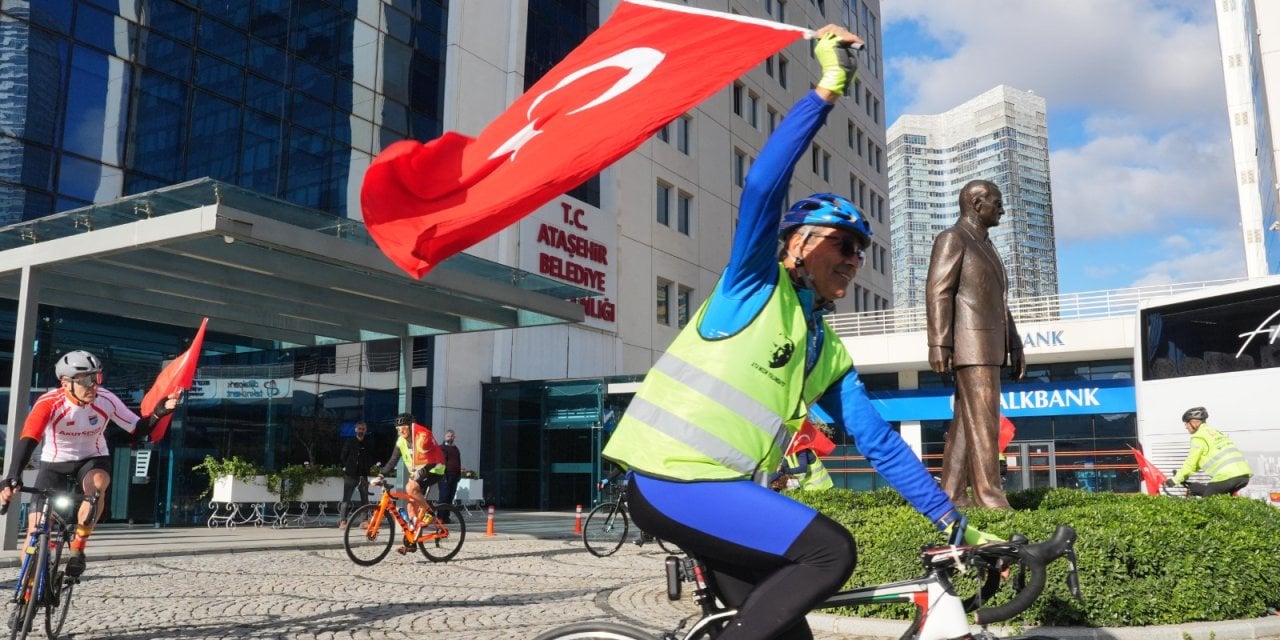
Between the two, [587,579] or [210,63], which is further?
[210,63]

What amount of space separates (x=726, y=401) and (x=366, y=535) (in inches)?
399

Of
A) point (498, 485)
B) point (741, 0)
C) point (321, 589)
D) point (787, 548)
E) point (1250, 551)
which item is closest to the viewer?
point (787, 548)

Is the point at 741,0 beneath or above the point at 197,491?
above

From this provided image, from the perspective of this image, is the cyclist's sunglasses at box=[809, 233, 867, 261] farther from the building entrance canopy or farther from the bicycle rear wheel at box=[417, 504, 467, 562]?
the building entrance canopy

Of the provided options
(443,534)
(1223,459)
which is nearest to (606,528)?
(443,534)

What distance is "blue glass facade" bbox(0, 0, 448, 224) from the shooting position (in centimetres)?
1900

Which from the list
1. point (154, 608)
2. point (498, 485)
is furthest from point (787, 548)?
point (498, 485)

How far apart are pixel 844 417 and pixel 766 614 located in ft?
2.16

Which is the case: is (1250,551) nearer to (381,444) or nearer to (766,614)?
(766,614)

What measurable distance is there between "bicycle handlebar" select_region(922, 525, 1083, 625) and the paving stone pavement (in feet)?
13.7

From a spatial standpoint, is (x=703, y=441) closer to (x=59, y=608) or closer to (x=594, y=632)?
(x=594, y=632)

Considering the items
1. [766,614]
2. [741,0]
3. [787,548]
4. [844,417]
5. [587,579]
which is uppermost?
[741,0]

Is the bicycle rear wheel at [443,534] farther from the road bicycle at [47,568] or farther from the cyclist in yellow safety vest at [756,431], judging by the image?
the cyclist in yellow safety vest at [756,431]

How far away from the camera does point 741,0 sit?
4369 cm
